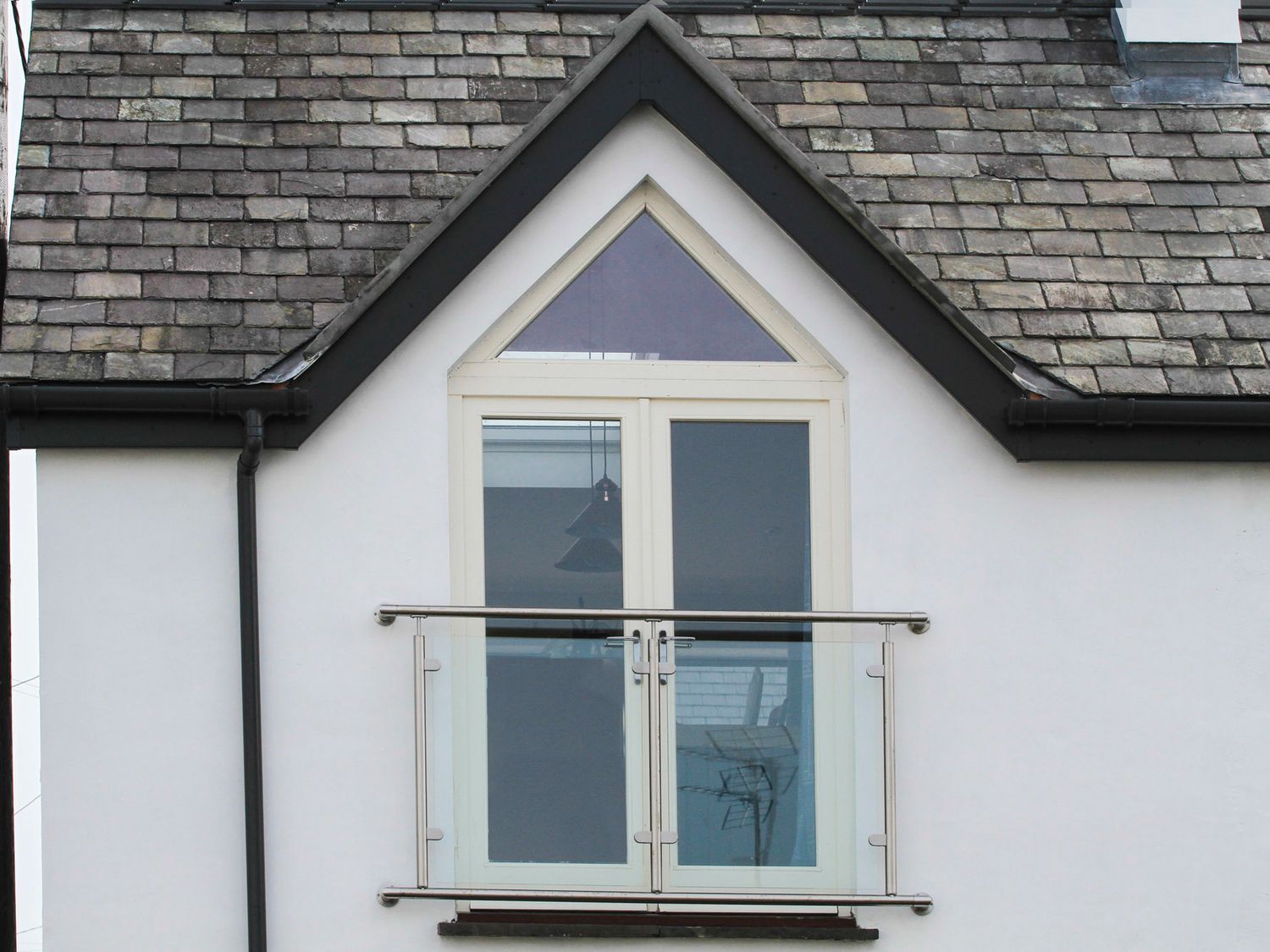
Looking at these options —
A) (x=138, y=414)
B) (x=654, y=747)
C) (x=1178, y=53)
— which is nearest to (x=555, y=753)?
(x=654, y=747)

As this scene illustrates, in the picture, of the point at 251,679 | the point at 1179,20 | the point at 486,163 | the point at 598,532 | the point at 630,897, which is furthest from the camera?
the point at 1179,20

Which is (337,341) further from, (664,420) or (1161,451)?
(1161,451)

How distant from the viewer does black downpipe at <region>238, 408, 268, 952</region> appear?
5848 mm

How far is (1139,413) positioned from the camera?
616 cm

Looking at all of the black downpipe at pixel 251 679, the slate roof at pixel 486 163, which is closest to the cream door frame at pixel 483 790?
the black downpipe at pixel 251 679

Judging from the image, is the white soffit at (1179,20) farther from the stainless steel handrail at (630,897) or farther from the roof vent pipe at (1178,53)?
the stainless steel handrail at (630,897)

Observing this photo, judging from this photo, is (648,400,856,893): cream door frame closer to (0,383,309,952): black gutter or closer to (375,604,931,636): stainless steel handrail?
(375,604,931,636): stainless steel handrail

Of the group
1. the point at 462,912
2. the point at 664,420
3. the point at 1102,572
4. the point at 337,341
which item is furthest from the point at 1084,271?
the point at 462,912

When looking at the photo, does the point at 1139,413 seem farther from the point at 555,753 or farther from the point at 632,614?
the point at 555,753

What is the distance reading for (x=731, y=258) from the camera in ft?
20.9

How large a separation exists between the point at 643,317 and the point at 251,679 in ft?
7.01

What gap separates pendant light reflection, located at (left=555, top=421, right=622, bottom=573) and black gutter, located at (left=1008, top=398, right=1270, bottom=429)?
1621 mm

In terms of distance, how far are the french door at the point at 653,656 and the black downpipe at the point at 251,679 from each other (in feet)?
2.46

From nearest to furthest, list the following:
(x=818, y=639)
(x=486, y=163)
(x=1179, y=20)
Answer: (x=818, y=639)
(x=486, y=163)
(x=1179, y=20)
